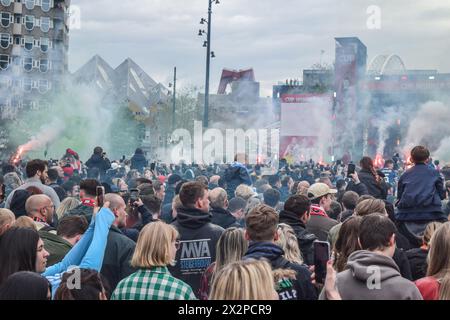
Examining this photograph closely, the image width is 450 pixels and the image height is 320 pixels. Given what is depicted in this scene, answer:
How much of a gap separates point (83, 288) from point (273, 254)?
4.44ft

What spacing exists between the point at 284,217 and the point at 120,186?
17.9 ft

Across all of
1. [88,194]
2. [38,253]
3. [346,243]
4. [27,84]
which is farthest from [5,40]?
[346,243]

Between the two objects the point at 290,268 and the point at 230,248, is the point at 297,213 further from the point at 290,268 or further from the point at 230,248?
the point at 290,268

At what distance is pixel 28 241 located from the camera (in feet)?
16.3

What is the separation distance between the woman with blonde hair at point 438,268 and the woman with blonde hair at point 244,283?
139 centimetres

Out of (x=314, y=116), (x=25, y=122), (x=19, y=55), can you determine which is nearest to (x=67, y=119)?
(x=25, y=122)

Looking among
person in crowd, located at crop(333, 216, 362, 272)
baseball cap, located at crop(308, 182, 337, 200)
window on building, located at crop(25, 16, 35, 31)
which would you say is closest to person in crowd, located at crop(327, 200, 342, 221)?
baseball cap, located at crop(308, 182, 337, 200)

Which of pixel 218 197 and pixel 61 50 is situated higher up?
pixel 61 50

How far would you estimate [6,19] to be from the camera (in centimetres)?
6669

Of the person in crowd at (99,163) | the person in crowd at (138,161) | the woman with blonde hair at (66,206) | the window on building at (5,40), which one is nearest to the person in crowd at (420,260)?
the woman with blonde hair at (66,206)

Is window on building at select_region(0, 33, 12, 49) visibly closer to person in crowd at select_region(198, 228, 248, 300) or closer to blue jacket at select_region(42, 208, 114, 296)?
blue jacket at select_region(42, 208, 114, 296)

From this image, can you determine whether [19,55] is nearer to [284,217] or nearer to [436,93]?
[436,93]

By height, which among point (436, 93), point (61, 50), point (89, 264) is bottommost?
point (89, 264)

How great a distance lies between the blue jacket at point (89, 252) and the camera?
17.8 feet
